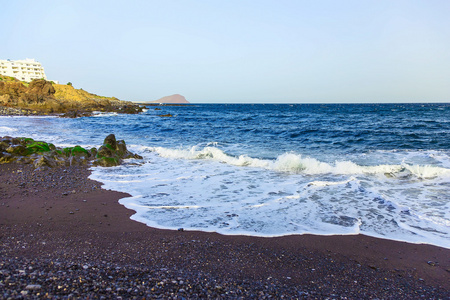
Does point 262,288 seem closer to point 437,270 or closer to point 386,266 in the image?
point 386,266

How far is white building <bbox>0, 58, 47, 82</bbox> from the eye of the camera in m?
82.6

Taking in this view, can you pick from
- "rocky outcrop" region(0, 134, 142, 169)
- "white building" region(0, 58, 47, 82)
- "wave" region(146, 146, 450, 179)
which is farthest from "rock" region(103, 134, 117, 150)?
"white building" region(0, 58, 47, 82)

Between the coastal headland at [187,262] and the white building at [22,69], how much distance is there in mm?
101390

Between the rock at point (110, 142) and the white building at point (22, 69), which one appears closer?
the rock at point (110, 142)

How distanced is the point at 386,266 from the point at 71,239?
16.3 ft

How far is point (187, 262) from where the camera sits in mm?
3889

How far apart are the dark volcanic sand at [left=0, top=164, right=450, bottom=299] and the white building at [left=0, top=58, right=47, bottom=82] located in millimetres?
101338

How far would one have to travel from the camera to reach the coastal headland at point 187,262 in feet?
10.2

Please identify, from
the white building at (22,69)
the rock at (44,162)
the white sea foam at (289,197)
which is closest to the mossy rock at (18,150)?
the rock at (44,162)

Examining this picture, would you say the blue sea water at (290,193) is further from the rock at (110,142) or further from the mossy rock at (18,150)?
the mossy rock at (18,150)

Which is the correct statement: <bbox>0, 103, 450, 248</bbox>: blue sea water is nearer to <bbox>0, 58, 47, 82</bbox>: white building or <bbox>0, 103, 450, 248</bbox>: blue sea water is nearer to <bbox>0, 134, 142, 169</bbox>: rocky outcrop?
<bbox>0, 134, 142, 169</bbox>: rocky outcrop

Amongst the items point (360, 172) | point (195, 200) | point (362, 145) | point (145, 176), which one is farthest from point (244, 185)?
point (362, 145)

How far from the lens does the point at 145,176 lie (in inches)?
365

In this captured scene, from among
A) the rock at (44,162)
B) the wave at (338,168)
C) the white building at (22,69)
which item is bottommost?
the wave at (338,168)
